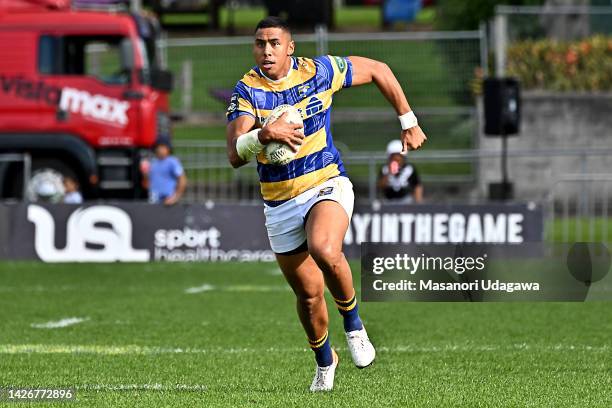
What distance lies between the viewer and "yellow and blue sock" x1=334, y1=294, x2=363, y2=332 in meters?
7.93

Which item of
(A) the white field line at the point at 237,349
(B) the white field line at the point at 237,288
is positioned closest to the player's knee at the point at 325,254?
(A) the white field line at the point at 237,349

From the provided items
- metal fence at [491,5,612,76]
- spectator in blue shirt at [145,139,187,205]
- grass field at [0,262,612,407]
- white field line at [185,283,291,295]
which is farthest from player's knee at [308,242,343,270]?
metal fence at [491,5,612,76]

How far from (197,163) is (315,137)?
16.8m

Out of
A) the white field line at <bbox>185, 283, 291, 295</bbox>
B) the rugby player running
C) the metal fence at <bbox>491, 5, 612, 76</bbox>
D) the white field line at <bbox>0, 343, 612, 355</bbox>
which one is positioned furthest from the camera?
the metal fence at <bbox>491, 5, 612, 76</bbox>

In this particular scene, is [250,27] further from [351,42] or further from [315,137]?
[315,137]

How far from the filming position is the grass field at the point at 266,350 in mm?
7879

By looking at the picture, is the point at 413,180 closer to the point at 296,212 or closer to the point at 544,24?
the point at 544,24

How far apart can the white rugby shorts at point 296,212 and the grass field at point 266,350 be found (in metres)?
0.85

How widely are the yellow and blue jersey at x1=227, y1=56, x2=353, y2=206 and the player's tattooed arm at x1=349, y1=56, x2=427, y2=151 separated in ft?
0.28

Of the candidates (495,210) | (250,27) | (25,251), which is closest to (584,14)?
(495,210)

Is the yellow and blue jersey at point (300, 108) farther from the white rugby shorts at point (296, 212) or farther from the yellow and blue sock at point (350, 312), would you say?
the yellow and blue sock at point (350, 312)

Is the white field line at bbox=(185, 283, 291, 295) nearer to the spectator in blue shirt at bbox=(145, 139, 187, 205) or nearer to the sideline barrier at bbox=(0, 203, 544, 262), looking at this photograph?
the sideline barrier at bbox=(0, 203, 544, 262)

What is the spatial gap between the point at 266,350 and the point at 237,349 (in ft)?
0.75

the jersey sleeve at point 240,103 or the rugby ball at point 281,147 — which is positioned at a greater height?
the jersey sleeve at point 240,103
